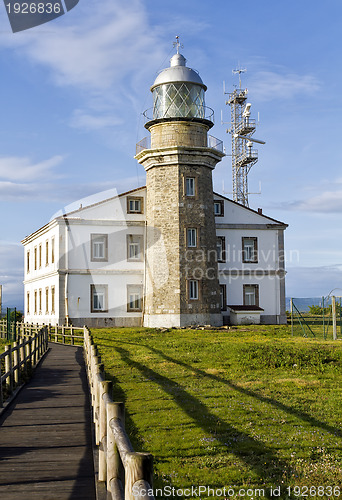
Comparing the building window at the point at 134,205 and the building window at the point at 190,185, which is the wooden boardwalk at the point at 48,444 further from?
the building window at the point at 134,205

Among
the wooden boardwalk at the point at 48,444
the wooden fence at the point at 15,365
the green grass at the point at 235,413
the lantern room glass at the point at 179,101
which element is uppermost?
the lantern room glass at the point at 179,101

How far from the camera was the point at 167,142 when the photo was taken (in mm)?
32844

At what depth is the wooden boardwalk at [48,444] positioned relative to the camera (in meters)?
6.21

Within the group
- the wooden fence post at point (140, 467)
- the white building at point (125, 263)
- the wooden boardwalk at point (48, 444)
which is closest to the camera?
the wooden fence post at point (140, 467)

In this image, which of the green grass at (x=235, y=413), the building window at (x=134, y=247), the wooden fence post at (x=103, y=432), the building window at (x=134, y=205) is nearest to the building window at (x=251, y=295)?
the building window at (x=134, y=247)

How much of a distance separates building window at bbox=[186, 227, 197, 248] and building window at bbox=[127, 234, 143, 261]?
4.54 meters

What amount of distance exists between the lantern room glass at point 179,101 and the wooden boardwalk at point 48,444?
21.9 m

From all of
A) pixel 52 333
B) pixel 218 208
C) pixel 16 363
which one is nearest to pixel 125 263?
pixel 52 333

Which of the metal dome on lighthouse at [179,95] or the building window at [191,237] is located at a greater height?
the metal dome on lighthouse at [179,95]

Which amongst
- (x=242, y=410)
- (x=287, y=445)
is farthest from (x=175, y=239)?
(x=287, y=445)

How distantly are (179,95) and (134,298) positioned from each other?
12549mm

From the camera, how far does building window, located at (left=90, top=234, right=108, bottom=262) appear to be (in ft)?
117

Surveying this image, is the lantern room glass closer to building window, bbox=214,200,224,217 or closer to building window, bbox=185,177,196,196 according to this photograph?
building window, bbox=185,177,196,196

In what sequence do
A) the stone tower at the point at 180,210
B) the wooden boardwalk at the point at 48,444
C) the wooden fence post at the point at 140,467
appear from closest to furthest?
the wooden fence post at the point at 140,467
the wooden boardwalk at the point at 48,444
the stone tower at the point at 180,210
